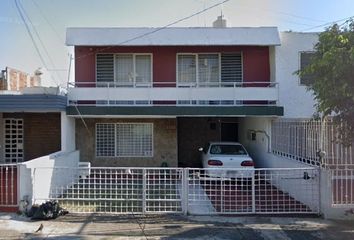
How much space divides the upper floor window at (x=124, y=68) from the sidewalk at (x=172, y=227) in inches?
323

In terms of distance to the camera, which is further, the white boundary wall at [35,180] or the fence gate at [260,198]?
the fence gate at [260,198]

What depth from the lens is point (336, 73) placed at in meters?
7.40

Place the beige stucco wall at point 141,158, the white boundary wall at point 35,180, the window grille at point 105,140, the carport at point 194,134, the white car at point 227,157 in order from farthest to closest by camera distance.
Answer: the carport at point 194,134 → the window grille at point 105,140 → the beige stucco wall at point 141,158 → the white car at point 227,157 → the white boundary wall at point 35,180

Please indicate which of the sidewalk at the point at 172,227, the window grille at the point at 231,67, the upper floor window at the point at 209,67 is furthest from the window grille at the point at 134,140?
the sidewalk at the point at 172,227

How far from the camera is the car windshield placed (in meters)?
13.9

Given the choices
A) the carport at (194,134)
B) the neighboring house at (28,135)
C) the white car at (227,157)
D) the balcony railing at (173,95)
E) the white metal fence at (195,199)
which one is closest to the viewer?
the white metal fence at (195,199)

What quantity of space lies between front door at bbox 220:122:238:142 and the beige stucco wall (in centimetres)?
396

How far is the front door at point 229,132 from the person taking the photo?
19.0 meters

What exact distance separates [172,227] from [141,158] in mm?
8129

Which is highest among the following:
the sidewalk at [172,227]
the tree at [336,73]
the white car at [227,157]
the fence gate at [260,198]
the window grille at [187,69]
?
the window grille at [187,69]

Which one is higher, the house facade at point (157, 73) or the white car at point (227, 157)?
the house facade at point (157, 73)

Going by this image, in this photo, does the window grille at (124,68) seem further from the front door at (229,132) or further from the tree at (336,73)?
the tree at (336,73)

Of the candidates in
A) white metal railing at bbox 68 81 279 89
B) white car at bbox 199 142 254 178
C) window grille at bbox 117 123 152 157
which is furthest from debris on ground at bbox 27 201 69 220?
window grille at bbox 117 123 152 157

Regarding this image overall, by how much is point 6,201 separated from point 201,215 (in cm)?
455
